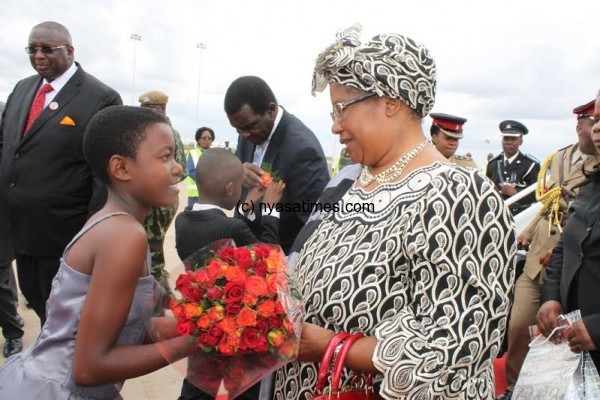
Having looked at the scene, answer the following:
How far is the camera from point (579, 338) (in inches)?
116

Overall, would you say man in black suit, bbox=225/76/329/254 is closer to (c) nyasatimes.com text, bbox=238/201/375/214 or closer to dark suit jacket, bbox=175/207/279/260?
(c) nyasatimes.com text, bbox=238/201/375/214

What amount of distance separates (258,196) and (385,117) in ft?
7.07

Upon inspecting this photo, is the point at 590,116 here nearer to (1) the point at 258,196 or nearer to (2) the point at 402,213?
(1) the point at 258,196

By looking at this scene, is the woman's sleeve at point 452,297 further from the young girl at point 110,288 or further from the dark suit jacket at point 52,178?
the dark suit jacket at point 52,178

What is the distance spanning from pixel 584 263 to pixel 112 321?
2.40m

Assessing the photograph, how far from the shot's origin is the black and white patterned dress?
1772 mm

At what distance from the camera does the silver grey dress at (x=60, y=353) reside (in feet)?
7.04

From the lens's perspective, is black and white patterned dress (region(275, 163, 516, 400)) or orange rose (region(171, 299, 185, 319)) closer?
black and white patterned dress (region(275, 163, 516, 400))

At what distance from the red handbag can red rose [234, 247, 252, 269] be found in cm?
38

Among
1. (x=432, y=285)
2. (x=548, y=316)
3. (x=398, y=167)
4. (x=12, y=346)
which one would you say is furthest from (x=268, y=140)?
(x=12, y=346)

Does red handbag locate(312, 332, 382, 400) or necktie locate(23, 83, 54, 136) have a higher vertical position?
necktie locate(23, 83, 54, 136)

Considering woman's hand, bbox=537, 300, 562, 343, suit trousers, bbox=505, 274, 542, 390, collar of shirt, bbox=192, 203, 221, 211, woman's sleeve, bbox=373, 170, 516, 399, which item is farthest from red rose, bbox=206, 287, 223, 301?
suit trousers, bbox=505, 274, 542, 390

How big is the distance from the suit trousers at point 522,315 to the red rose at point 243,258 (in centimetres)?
352

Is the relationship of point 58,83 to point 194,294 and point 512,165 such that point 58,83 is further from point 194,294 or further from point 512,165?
point 512,165
